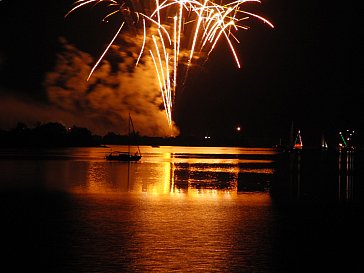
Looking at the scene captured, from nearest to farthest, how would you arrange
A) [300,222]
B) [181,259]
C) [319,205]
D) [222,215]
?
[181,259], [300,222], [222,215], [319,205]

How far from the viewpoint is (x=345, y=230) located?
12.0 meters

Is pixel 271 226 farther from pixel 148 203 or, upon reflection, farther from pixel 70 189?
pixel 70 189

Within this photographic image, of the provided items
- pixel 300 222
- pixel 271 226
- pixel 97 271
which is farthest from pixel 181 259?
pixel 300 222

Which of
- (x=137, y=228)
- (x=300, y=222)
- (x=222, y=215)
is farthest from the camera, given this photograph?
(x=222, y=215)

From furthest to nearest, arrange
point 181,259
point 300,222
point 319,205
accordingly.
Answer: point 319,205 → point 300,222 → point 181,259

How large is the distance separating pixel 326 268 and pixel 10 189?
14.9m

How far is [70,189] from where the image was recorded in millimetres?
21562

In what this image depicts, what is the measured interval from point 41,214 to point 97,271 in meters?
6.34

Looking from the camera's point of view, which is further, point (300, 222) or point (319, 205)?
point (319, 205)

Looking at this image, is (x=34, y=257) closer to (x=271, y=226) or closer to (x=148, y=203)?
(x=271, y=226)

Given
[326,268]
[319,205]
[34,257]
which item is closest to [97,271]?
[34,257]

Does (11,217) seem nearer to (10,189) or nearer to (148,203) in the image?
(148,203)

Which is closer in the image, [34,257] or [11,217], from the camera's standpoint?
[34,257]

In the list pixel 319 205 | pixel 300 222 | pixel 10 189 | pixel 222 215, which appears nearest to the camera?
pixel 300 222
